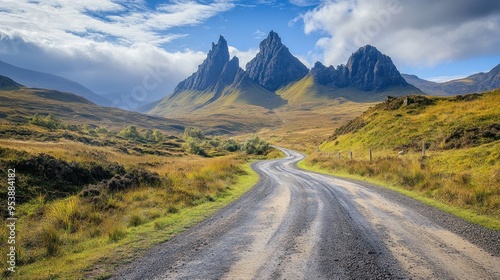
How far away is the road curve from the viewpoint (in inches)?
227

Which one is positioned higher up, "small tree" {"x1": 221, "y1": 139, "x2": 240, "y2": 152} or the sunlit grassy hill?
the sunlit grassy hill

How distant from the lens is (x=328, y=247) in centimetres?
713

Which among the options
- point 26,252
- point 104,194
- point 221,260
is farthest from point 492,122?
point 26,252

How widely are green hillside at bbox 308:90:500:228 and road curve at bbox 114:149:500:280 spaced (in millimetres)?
2857

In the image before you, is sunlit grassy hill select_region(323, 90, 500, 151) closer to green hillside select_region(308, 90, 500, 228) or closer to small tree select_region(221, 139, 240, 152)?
green hillside select_region(308, 90, 500, 228)

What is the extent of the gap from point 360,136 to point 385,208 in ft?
117

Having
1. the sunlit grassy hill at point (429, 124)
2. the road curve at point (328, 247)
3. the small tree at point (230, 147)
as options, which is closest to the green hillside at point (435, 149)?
the sunlit grassy hill at point (429, 124)

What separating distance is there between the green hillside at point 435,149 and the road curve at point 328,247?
2857 mm

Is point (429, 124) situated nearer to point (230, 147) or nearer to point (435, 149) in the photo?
point (435, 149)

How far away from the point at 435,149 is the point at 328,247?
936 inches

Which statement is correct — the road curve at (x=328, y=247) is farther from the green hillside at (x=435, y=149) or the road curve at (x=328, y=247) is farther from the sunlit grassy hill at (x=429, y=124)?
the sunlit grassy hill at (x=429, y=124)

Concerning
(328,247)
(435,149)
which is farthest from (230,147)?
(328,247)

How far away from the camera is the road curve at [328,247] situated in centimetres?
577

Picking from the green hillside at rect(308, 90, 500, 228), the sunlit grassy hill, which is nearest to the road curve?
the green hillside at rect(308, 90, 500, 228)
